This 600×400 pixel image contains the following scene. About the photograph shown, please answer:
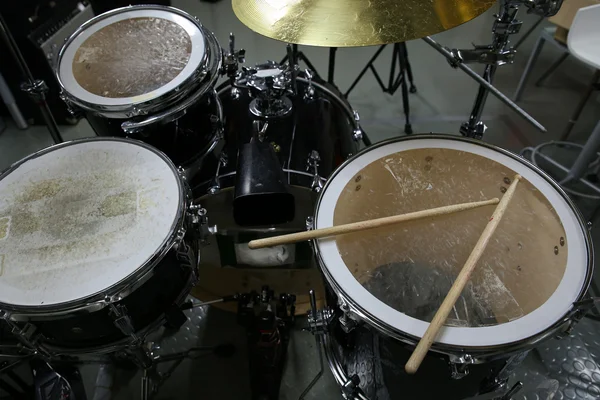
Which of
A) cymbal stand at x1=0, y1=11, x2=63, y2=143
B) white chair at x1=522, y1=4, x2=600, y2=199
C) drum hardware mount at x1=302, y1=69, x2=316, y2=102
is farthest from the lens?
white chair at x1=522, y1=4, x2=600, y2=199

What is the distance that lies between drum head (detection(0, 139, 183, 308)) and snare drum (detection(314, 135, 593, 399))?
1.45 ft

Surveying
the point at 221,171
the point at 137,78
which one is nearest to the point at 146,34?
the point at 137,78

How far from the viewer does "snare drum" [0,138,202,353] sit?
3.02ft

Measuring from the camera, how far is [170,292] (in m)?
1.12

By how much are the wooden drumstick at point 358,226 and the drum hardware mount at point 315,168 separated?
374 mm

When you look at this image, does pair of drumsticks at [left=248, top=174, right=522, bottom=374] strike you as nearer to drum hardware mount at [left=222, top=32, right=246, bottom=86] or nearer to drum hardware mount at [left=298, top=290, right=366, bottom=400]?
drum hardware mount at [left=298, top=290, right=366, bottom=400]

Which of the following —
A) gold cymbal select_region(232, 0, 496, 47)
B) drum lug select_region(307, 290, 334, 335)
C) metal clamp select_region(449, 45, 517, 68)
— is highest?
gold cymbal select_region(232, 0, 496, 47)

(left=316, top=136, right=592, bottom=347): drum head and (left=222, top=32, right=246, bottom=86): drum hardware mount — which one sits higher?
(left=222, top=32, right=246, bottom=86): drum hardware mount

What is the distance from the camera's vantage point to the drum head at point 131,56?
1307mm

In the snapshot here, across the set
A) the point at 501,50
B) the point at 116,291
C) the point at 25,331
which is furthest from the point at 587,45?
the point at 25,331

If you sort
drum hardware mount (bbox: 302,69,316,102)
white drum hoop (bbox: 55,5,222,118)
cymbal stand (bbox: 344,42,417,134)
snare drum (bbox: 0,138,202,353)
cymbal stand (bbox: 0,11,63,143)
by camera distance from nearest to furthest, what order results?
snare drum (bbox: 0,138,202,353) < white drum hoop (bbox: 55,5,222,118) < cymbal stand (bbox: 0,11,63,143) < drum hardware mount (bbox: 302,69,316,102) < cymbal stand (bbox: 344,42,417,134)

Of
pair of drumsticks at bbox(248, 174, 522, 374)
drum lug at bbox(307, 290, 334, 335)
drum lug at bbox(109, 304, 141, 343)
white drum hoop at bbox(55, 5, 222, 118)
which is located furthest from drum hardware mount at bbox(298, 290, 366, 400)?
white drum hoop at bbox(55, 5, 222, 118)

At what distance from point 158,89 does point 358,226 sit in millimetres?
815

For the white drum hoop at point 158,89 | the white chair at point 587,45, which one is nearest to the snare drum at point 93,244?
the white drum hoop at point 158,89
